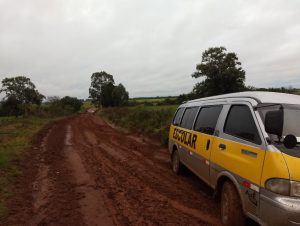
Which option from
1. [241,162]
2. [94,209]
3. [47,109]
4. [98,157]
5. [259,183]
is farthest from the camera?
[47,109]

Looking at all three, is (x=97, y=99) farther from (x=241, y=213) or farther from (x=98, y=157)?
(x=241, y=213)

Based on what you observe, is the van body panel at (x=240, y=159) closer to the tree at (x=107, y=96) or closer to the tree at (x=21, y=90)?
the tree at (x=21, y=90)

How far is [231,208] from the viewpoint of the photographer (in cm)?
504

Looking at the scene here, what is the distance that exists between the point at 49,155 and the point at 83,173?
166 inches

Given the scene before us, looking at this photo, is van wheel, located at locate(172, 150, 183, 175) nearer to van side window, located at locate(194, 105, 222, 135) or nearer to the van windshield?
van side window, located at locate(194, 105, 222, 135)

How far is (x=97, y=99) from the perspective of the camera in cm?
9975

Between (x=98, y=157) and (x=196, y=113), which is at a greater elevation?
(x=196, y=113)

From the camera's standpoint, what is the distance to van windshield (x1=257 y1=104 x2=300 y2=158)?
13.8ft

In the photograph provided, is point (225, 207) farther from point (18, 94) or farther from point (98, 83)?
point (98, 83)

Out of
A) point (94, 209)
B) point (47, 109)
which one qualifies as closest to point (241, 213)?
point (94, 209)

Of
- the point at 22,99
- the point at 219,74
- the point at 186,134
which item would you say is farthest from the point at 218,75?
the point at 186,134

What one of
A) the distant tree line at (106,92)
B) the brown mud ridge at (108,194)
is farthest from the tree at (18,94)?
the brown mud ridge at (108,194)

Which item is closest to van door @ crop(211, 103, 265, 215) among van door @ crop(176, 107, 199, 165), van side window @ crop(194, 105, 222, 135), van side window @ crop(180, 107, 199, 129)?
van side window @ crop(194, 105, 222, 135)

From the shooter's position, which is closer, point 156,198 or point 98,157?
point 156,198
